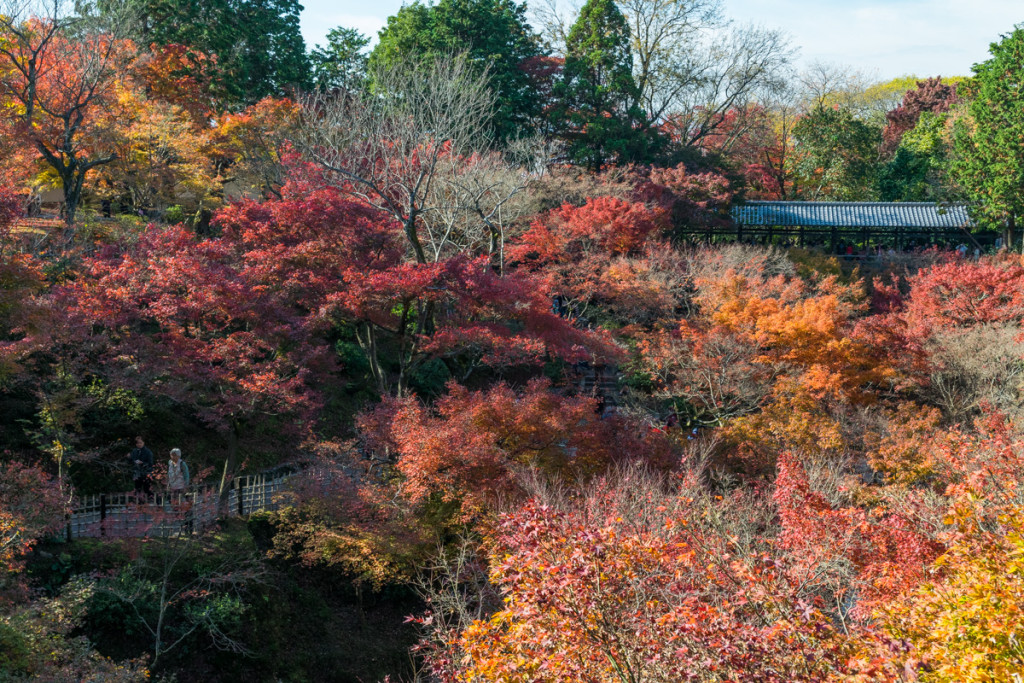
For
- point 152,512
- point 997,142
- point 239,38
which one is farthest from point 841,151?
point 152,512

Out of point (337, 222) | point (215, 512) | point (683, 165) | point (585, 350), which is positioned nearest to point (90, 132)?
point (337, 222)

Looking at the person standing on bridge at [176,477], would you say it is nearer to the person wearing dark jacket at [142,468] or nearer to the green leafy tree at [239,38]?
the person wearing dark jacket at [142,468]

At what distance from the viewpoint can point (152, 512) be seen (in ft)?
41.2

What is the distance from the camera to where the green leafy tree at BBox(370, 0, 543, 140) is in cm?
2783

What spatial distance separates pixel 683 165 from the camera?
1128 inches

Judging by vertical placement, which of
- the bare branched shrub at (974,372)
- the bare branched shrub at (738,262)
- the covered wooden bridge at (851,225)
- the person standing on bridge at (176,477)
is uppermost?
the covered wooden bridge at (851,225)

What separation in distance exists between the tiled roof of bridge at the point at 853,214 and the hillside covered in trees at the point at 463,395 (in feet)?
2.35

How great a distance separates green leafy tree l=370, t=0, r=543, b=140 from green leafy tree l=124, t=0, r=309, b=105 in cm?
360

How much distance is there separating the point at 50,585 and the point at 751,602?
1041 centimetres

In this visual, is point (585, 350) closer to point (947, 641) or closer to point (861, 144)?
point (947, 641)

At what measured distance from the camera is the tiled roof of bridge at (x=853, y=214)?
2988 cm

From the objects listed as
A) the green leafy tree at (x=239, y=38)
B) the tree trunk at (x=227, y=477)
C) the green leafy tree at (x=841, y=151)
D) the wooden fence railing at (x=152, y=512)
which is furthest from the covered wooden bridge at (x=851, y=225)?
the wooden fence railing at (x=152, y=512)

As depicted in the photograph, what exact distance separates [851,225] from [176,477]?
976 inches

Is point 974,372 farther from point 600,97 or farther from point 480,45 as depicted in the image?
point 480,45
